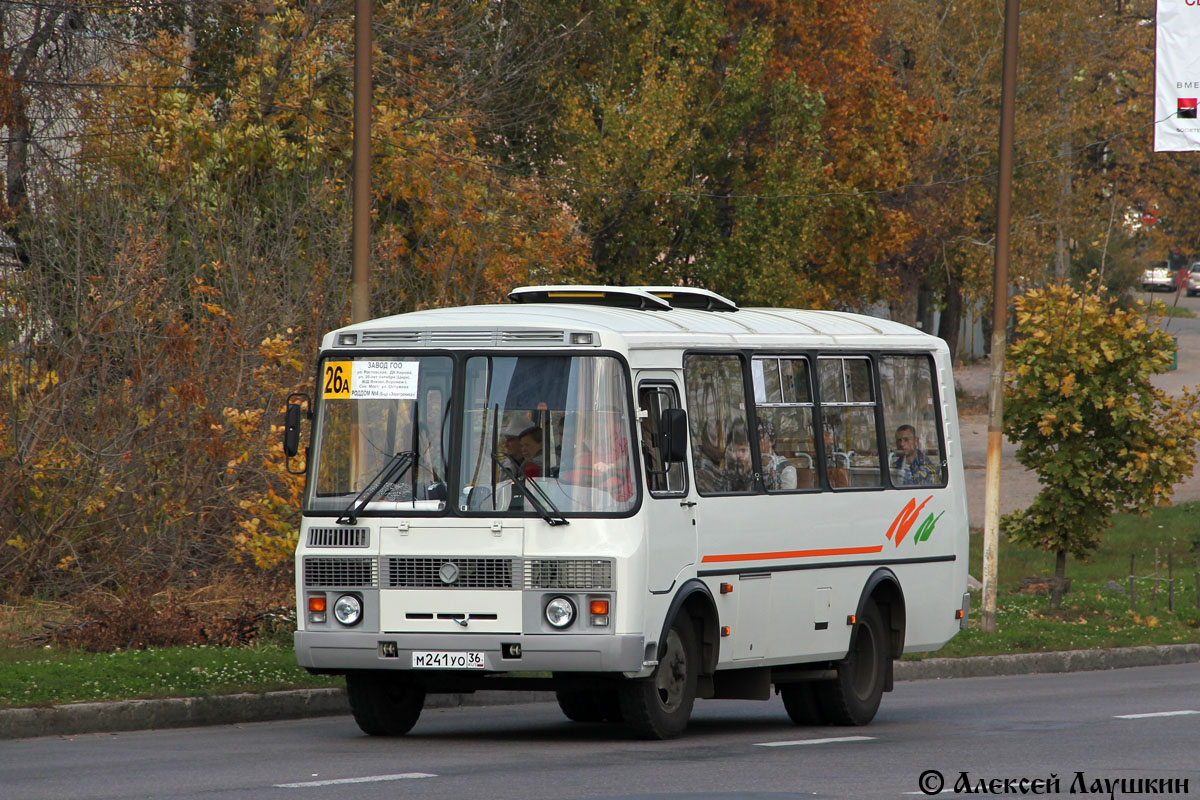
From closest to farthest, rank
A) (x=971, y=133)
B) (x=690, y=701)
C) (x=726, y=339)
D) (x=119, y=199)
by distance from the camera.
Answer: (x=690, y=701)
(x=726, y=339)
(x=119, y=199)
(x=971, y=133)

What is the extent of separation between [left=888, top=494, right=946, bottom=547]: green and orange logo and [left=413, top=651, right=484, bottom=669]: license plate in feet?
13.5

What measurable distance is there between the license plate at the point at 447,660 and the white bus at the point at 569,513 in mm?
14

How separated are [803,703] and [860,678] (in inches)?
18.9

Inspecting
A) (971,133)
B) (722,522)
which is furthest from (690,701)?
(971,133)

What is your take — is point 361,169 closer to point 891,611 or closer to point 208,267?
point 891,611

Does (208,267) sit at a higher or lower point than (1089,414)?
higher

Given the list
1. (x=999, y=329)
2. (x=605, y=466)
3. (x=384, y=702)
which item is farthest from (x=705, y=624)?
(x=999, y=329)

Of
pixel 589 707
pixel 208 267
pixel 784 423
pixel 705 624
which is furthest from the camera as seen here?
pixel 208 267

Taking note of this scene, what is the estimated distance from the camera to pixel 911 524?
14.9 m

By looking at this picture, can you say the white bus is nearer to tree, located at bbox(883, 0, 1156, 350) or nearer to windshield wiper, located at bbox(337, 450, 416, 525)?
windshield wiper, located at bbox(337, 450, 416, 525)

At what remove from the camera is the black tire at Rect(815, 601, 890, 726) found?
46.5 ft

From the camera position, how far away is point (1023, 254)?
5131 centimetres

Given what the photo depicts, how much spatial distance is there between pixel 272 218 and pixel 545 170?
42.6 feet

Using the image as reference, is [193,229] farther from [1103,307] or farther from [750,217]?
[750,217]
